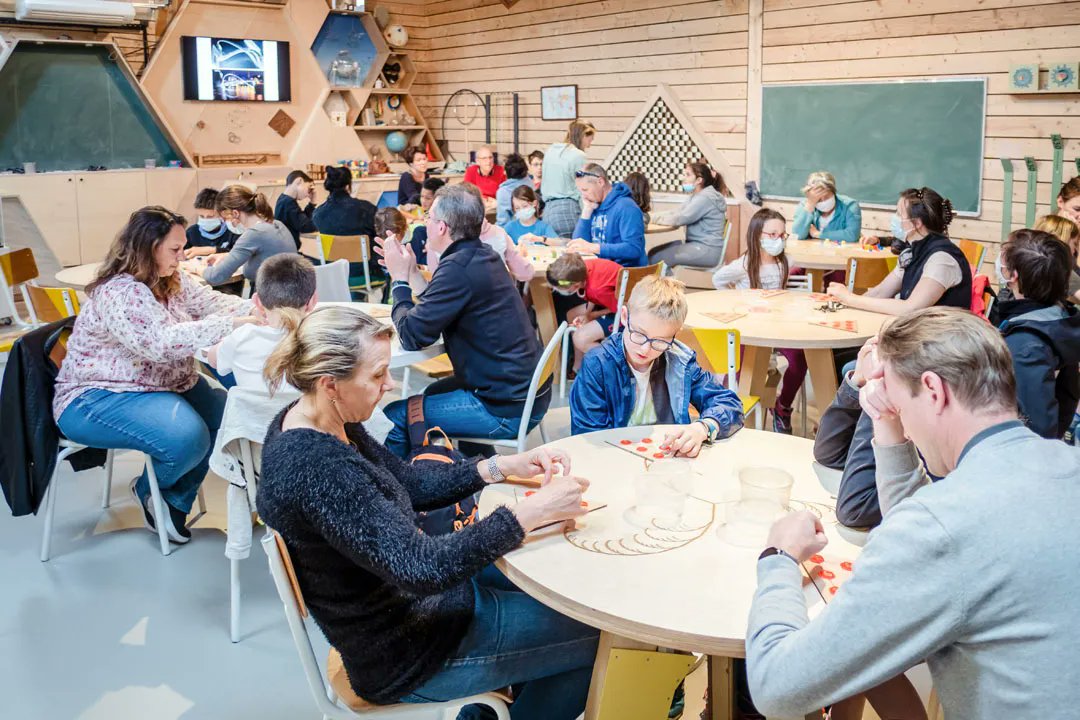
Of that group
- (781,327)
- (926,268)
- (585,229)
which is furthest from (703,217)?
(781,327)

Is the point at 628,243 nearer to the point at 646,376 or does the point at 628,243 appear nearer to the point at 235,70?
the point at 646,376

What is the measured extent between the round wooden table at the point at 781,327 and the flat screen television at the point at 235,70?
25.5 feet

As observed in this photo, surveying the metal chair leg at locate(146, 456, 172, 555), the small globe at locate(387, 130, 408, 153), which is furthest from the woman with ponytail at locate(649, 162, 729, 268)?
the small globe at locate(387, 130, 408, 153)

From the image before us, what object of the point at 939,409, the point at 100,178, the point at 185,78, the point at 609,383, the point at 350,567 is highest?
the point at 185,78

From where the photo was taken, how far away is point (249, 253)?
5.27m

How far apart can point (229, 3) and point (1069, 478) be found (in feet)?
35.8

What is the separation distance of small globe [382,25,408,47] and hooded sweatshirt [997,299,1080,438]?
10.1 m

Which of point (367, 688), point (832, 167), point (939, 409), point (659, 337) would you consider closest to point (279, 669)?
point (367, 688)

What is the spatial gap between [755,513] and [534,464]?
553 millimetres

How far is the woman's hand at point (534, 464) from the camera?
2.21m

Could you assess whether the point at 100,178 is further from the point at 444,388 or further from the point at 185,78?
the point at 444,388

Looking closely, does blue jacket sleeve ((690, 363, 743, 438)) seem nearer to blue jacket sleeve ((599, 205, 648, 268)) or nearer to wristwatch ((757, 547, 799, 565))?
wristwatch ((757, 547, 799, 565))

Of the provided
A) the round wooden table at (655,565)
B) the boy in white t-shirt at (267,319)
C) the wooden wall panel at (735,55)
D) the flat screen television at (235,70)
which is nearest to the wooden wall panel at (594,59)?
the wooden wall panel at (735,55)

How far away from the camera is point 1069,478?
123cm
